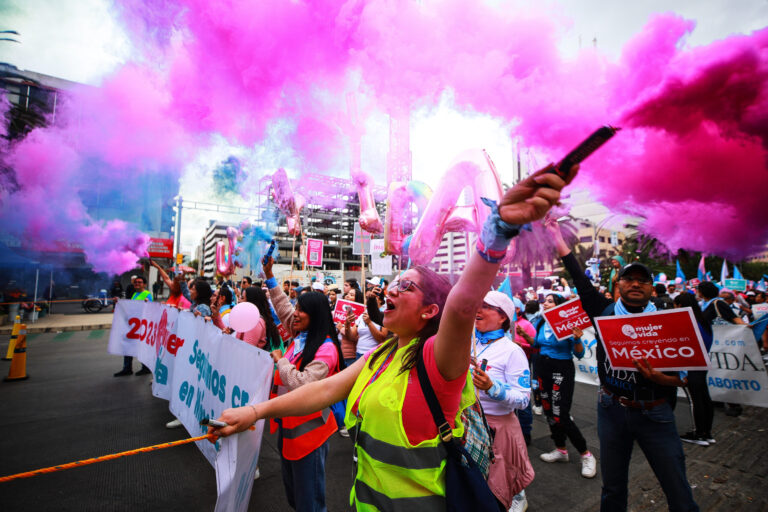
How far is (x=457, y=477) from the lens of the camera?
4.24 ft

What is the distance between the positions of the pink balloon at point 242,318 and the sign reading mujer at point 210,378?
13 centimetres

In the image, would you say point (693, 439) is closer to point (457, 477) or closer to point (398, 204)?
point (398, 204)

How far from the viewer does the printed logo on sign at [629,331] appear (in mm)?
2490

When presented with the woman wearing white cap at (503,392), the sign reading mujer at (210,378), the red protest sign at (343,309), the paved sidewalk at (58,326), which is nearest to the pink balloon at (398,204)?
the red protest sign at (343,309)

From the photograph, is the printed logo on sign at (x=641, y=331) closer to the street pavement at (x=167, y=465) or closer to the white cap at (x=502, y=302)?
the white cap at (x=502, y=302)

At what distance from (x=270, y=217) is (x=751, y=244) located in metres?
15.2

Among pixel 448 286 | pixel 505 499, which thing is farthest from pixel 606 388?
pixel 448 286

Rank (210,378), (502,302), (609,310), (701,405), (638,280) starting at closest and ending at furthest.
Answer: (638,280) → (609,310) → (502,302) → (210,378) → (701,405)

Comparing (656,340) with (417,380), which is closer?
(417,380)

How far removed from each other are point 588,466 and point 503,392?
223 centimetres

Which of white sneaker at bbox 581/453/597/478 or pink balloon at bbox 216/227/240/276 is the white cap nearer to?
white sneaker at bbox 581/453/597/478

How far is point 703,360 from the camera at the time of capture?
2283mm

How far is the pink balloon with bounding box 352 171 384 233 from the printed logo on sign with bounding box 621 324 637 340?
4.33m

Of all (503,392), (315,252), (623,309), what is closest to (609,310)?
(623,309)
